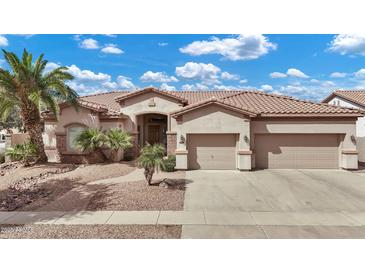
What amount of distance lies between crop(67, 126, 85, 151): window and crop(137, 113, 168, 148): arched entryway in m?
5.07

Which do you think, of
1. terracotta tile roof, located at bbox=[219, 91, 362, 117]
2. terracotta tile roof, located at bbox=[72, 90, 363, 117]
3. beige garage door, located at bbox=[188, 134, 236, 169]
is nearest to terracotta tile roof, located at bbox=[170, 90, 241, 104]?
terracotta tile roof, located at bbox=[72, 90, 363, 117]

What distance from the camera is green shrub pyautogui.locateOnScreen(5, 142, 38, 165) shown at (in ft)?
47.0

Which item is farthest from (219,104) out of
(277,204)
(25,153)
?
(25,153)

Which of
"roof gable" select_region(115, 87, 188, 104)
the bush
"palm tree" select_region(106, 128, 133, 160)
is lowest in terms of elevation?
the bush

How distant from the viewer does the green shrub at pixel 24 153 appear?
14.3 metres

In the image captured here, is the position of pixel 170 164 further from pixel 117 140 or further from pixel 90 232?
pixel 90 232

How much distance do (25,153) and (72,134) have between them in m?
2.93

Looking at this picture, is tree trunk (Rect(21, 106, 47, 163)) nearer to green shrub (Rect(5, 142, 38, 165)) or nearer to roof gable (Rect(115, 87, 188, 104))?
green shrub (Rect(5, 142, 38, 165))

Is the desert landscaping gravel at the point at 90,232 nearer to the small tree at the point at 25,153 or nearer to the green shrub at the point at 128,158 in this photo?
the small tree at the point at 25,153

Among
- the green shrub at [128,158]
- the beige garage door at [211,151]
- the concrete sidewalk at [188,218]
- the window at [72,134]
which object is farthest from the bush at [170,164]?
the window at [72,134]

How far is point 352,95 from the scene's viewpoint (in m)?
22.4

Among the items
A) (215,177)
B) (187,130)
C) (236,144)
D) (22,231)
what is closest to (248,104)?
(236,144)
